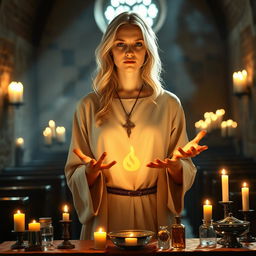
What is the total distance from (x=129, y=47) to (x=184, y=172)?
73cm

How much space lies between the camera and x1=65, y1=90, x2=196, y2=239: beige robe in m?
3.28

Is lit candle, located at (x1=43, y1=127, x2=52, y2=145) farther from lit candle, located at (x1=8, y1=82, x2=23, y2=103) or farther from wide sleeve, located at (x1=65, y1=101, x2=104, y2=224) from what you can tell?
wide sleeve, located at (x1=65, y1=101, x2=104, y2=224)

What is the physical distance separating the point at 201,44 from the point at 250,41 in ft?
8.46

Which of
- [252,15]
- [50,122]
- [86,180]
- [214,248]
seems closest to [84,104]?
[86,180]

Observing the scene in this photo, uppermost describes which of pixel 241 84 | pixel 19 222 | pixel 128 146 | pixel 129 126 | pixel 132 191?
pixel 241 84

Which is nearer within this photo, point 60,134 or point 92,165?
point 92,165

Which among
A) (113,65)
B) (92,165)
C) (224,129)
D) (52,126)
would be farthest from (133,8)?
(92,165)

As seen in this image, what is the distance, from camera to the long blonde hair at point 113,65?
3330mm

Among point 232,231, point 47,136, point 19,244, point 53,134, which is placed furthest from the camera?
point 53,134

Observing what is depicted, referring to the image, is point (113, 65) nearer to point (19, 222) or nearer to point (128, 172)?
point (128, 172)

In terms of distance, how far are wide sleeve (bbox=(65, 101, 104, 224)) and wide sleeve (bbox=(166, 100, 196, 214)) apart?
0.37 meters

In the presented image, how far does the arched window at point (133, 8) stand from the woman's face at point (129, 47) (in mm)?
9621

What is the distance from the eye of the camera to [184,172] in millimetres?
3195

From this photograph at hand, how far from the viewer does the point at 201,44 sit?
12.9 m
